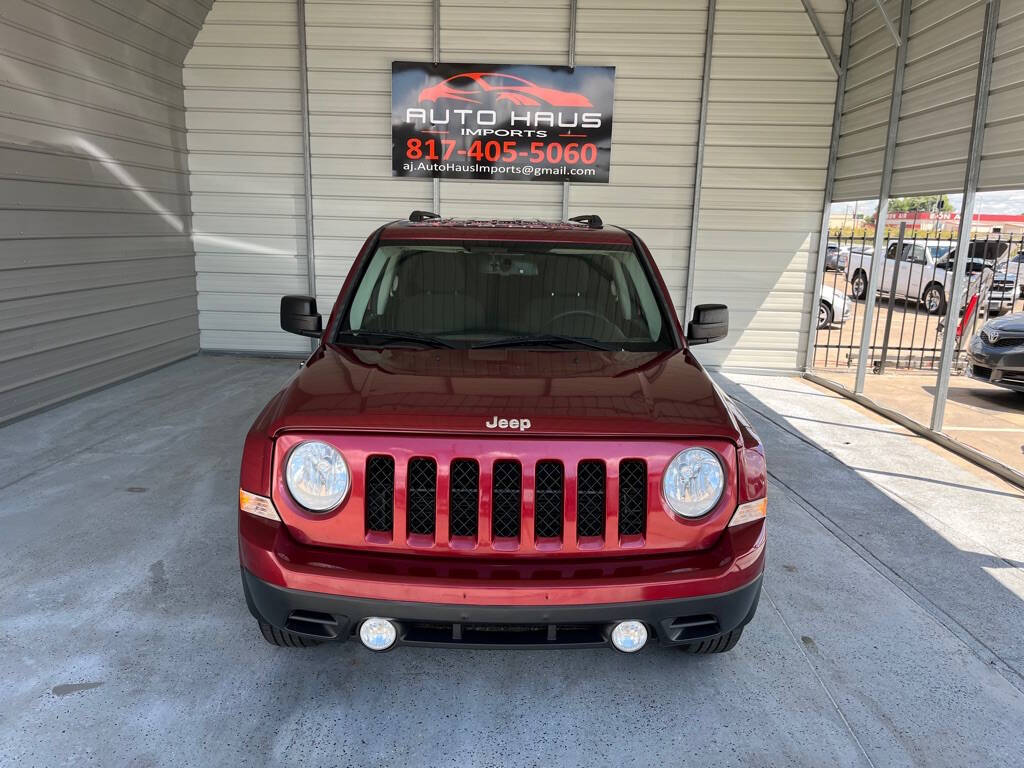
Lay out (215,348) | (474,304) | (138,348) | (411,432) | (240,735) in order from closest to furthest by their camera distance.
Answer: (411,432) → (240,735) → (474,304) → (138,348) → (215,348)

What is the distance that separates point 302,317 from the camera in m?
3.33

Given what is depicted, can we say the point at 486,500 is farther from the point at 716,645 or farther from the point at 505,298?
the point at 505,298

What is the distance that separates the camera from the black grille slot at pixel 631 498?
89.1 inches

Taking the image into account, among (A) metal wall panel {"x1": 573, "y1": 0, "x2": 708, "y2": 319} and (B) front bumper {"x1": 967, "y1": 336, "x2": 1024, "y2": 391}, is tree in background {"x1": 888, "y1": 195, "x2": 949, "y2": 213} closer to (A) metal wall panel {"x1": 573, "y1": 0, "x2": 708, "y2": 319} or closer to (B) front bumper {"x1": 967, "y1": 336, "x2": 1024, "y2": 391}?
(B) front bumper {"x1": 967, "y1": 336, "x2": 1024, "y2": 391}

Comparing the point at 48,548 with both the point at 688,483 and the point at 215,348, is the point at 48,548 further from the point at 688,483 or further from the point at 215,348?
the point at 215,348

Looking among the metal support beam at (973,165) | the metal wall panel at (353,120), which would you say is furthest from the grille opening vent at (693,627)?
the metal wall panel at (353,120)

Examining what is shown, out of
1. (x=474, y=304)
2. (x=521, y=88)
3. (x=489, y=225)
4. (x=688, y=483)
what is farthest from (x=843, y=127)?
(x=688, y=483)

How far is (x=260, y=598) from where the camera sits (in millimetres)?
2246

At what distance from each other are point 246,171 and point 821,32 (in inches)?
285

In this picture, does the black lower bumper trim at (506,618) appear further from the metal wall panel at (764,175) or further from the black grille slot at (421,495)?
the metal wall panel at (764,175)

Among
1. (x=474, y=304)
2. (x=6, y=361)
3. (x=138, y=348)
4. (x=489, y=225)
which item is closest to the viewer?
(x=474, y=304)

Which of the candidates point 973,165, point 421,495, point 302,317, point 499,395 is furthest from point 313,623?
point 973,165

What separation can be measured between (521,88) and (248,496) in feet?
24.5

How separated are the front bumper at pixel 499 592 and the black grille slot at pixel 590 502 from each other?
0.31 ft
